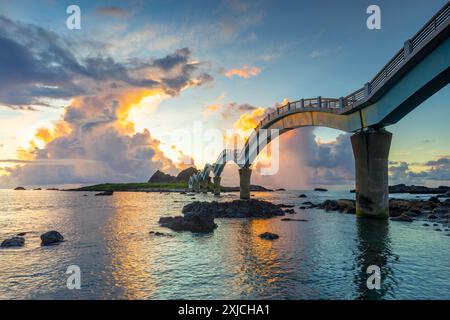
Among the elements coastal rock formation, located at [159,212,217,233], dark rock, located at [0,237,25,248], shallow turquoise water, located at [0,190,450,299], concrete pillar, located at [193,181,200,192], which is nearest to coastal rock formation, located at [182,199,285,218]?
coastal rock formation, located at [159,212,217,233]

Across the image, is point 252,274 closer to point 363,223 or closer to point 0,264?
point 0,264

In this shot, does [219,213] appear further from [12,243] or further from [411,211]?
[411,211]

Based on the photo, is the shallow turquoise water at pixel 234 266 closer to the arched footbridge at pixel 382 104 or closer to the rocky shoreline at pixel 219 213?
the rocky shoreline at pixel 219 213

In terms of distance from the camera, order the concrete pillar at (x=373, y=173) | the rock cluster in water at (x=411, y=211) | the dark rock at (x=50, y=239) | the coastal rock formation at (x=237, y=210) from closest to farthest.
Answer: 1. the dark rock at (x=50, y=239)
2. the concrete pillar at (x=373, y=173)
3. the rock cluster in water at (x=411, y=211)
4. the coastal rock formation at (x=237, y=210)

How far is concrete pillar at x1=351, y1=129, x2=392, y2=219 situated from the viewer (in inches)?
1115

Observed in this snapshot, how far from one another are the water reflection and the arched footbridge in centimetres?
417

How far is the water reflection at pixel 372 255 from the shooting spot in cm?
1052

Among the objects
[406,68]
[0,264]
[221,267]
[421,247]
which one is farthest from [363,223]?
[0,264]

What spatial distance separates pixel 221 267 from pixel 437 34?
18907 mm

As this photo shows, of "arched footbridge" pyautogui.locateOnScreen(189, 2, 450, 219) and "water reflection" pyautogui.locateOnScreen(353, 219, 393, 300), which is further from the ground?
"arched footbridge" pyautogui.locateOnScreen(189, 2, 450, 219)

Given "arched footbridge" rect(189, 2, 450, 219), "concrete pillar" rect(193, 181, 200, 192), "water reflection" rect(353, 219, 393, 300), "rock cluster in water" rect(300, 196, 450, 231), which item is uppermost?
"arched footbridge" rect(189, 2, 450, 219)

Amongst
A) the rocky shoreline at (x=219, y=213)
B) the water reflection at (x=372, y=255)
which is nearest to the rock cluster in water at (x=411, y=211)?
the water reflection at (x=372, y=255)

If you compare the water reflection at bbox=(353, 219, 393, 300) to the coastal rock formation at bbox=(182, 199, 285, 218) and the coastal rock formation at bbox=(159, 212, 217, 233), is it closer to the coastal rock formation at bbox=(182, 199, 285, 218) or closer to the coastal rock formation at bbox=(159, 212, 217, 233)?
the coastal rock formation at bbox=(159, 212, 217, 233)

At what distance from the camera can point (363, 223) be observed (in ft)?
89.5
